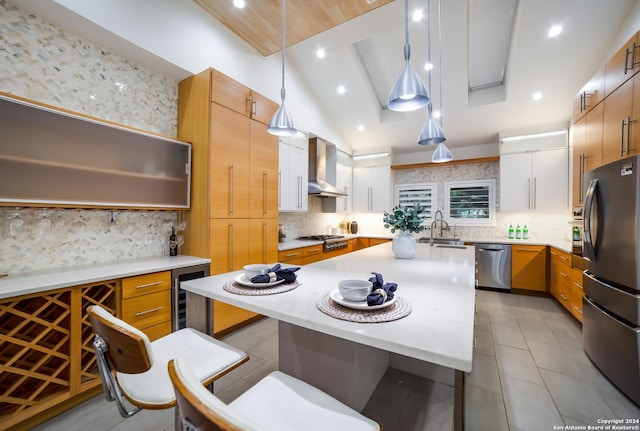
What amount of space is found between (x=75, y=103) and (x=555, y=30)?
479 cm

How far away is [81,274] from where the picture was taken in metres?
1.84

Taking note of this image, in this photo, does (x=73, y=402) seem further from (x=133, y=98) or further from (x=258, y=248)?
(x=133, y=98)

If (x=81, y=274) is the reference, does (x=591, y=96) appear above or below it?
above

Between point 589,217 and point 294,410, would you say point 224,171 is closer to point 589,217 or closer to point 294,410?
point 294,410

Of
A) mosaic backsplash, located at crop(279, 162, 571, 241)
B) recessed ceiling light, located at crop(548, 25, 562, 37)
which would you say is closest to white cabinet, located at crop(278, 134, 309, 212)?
mosaic backsplash, located at crop(279, 162, 571, 241)

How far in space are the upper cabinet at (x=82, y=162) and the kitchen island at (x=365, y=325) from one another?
4.39ft

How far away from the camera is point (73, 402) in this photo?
68.6 inches

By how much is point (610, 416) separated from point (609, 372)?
1.56 feet

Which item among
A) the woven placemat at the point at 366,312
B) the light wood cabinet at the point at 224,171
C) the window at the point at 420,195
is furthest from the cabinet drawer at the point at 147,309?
the window at the point at 420,195

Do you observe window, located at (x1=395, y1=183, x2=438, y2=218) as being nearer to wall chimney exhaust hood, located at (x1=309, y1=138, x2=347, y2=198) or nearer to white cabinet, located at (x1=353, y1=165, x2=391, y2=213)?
white cabinet, located at (x1=353, y1=165, x2=391, y2=213)

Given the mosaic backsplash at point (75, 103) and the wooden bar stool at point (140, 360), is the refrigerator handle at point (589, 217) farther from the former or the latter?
the mosaic backsplash at point (75, 103)

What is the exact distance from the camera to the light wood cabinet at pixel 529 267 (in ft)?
13.3

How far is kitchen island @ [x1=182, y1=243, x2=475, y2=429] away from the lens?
798 mm

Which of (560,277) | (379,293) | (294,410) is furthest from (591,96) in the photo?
(294,410)
